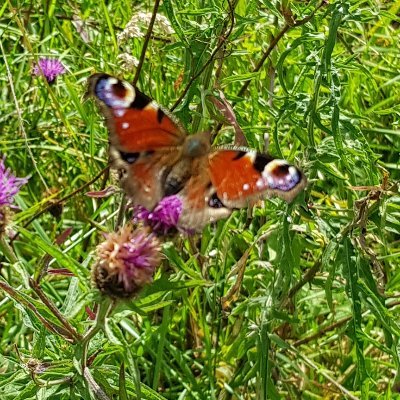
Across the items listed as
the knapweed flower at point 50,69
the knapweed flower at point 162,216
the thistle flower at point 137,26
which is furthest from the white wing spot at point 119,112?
the knapweed flower at point 50,69

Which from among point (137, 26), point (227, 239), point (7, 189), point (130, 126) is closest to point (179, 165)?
point (130, 126)

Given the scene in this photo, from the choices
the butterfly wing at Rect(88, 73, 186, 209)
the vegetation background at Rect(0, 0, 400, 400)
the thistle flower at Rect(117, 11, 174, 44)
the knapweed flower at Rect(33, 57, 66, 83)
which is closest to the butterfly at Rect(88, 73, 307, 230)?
the butterfly wing at Rect(88, 73, 186, 209)

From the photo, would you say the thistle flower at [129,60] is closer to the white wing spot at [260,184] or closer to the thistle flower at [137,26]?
the thistle flower at [137,26]

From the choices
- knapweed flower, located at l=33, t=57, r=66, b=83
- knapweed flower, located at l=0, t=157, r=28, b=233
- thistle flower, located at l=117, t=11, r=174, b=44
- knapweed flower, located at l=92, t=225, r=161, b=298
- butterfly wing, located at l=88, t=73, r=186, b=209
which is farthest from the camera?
knapweed flower, located at l=33, t=57, r=66, b=83

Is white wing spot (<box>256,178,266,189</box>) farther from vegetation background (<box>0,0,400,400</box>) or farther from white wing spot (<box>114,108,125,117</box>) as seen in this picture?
white wing spot (<box>114,108,125,117</box>)

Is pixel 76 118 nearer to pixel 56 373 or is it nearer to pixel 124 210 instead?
pixel 124 210

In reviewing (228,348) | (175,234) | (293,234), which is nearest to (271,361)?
(228,348)

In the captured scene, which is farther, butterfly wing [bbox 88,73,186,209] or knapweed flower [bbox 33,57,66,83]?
knapweed flower [bbox 33,57,66,83]
